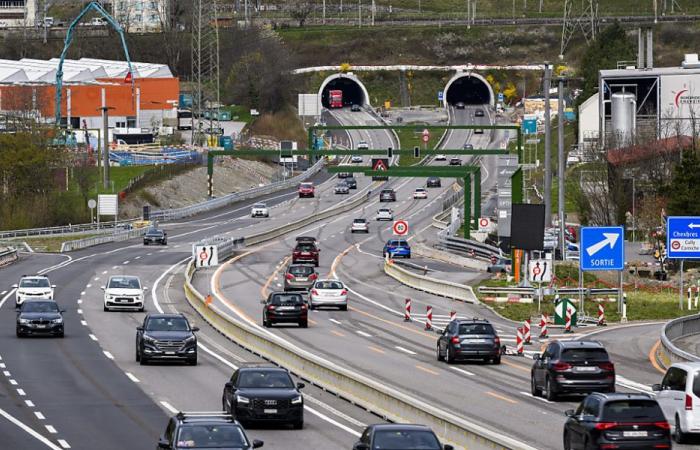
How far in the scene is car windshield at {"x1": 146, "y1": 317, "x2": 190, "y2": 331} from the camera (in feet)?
144

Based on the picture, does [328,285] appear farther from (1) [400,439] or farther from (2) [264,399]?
(1) [400,439]

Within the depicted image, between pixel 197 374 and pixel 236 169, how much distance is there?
124613 mm

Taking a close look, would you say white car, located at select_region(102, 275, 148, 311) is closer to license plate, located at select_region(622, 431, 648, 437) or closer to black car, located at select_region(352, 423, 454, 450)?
license plate, located at select_region(622, 431, 648, 437)

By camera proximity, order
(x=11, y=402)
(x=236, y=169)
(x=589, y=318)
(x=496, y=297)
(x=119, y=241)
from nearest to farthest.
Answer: (x=11, y=402), (x=589, y=318), (x=496, y=297), (x=119, y=241), (x=236, y=169)

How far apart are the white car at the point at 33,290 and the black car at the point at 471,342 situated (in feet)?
78.2

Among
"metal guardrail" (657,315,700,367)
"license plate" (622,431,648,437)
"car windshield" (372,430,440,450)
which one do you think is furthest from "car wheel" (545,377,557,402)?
"car windshield" (372,430,440,450)

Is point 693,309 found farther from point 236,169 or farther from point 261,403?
point 236,169

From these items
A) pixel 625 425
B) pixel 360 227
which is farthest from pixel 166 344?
pixel 360 227

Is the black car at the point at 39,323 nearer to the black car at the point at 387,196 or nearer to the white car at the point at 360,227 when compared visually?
the white car at the point at 360,227

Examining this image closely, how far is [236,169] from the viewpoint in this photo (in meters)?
165

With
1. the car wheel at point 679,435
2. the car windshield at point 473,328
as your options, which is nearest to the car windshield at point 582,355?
the car wheel at point 679,435

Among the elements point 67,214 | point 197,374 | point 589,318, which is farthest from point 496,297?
point 67,214

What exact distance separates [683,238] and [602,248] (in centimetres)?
317

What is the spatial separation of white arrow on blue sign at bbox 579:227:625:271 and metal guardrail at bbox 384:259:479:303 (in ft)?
36.4
